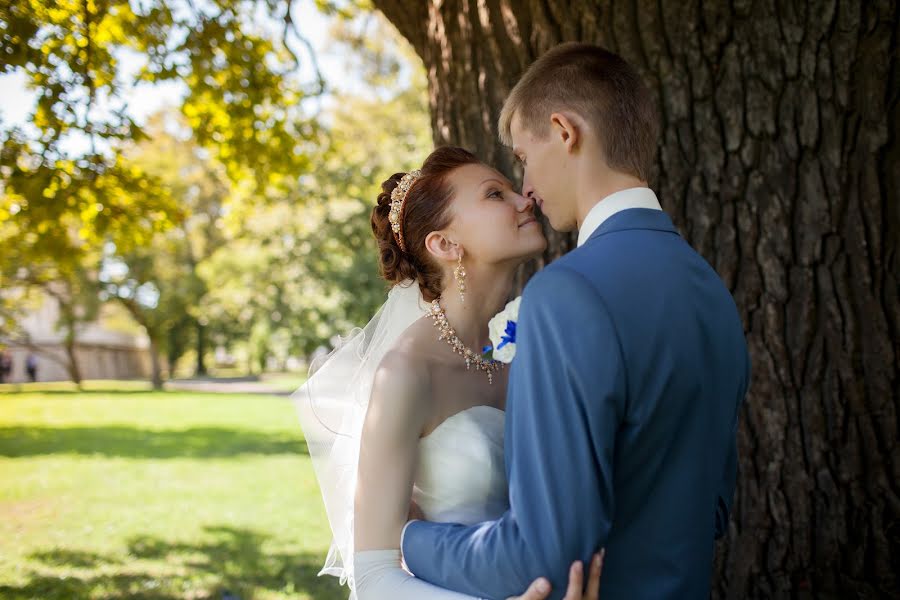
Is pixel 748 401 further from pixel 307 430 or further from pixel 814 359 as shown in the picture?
pixel 307 430

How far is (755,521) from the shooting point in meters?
3.23

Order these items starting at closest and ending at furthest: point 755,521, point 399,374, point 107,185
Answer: point 399,374 < point 755,521 < point 107,185

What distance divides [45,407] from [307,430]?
69.7 ft

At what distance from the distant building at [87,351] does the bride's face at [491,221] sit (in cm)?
3186

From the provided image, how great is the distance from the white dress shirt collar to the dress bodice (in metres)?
0.79

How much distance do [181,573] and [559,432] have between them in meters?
5.88

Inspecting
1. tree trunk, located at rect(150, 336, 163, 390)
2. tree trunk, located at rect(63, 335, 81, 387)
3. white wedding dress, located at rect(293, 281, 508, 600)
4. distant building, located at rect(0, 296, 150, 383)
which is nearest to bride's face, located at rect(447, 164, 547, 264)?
white wedding dress, located at rect(293, 281, 508, 600)

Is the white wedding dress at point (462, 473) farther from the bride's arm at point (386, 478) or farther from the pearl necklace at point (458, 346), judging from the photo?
the pearl necklace at point (458, 346)

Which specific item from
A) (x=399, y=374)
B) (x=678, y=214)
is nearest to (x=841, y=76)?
(x=678, y=214)

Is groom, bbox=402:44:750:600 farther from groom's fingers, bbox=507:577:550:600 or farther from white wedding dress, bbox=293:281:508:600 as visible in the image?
white wedding dress, bbox=293:281:508:600

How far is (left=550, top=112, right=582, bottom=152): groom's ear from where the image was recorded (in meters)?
1.91

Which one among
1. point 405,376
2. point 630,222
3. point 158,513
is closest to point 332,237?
point 158,513

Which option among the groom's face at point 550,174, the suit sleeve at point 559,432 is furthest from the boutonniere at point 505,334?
the suit sleeve at point 559,432

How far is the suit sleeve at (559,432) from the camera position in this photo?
1623 mm
